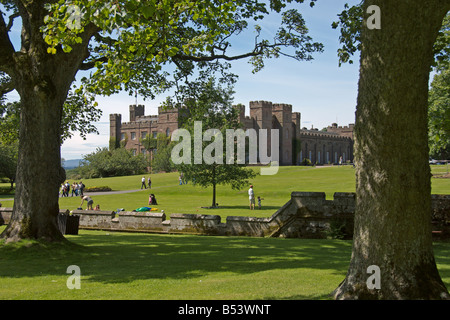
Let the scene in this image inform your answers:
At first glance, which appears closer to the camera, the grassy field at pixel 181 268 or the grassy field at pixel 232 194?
the grassy field at pixel 181 268

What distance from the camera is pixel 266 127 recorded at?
92.9m

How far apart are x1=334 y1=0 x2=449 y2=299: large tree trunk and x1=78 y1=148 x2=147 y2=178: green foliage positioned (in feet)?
236

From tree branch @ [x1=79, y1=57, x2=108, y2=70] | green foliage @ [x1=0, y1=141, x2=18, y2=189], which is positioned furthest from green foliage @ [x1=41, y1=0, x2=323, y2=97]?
green foliage @ [x1=0, y1=141, x2=18, y2=189]

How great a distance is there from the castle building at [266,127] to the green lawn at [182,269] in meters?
76.9

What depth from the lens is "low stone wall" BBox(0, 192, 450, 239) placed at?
1270 cm

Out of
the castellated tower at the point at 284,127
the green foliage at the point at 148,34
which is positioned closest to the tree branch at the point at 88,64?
the green foliage at the point at 148,34

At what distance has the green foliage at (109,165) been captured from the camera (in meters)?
74.2

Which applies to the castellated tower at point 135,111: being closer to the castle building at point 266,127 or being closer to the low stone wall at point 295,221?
the castle building at point 266,127

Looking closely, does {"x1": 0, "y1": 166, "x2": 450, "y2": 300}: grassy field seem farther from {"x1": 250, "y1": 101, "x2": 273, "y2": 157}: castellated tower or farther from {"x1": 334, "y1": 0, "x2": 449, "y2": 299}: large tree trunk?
{"x1": 250, "y1": 101, "x2": 273, "y2": 157}: castellated tower

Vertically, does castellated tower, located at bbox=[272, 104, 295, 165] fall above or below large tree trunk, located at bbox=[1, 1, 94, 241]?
above

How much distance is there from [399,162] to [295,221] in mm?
9378

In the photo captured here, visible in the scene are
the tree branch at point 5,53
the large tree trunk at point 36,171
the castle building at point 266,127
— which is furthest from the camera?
the castle building at point 266,127

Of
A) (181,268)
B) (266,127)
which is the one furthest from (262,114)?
(181,268)
